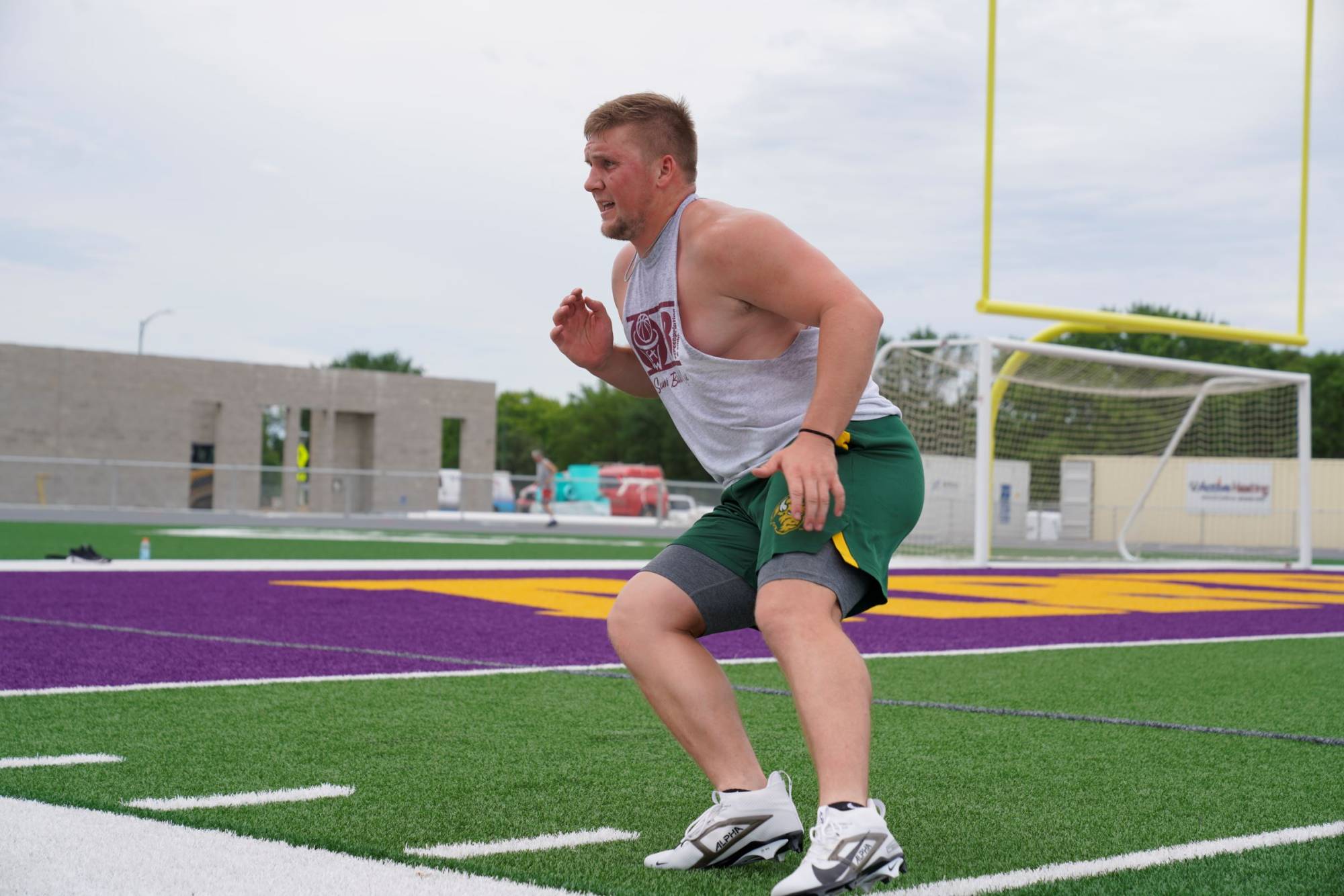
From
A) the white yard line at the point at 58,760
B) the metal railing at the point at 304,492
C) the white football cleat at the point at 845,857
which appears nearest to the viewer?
the white football cleat at the point at 845,857

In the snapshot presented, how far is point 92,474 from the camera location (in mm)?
33656

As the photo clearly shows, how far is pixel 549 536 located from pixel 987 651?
21.6 metres

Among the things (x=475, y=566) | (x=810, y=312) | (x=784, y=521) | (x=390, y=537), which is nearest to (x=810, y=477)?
(x=784, y=521)

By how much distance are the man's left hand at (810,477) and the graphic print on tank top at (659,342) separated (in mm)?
440

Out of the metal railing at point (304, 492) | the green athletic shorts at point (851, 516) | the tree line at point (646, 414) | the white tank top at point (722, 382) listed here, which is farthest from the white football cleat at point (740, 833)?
the metal railing at point (304, 492)

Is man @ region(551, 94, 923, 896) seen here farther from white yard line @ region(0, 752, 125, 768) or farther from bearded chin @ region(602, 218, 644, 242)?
white yard line @ region(0, 752, 125, 768)

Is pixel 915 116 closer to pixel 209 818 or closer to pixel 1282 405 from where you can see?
pixel 1282 405

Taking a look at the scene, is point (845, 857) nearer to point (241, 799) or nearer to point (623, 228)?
point (623, 228)

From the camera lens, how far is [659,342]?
3334mm

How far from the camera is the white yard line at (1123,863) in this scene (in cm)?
284

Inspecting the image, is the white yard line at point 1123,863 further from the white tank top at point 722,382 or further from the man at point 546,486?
the man at point 546,486

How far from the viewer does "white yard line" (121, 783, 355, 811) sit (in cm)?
347

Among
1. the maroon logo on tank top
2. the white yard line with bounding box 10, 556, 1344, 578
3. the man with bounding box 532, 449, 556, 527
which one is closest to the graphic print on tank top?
the maroon logo on tank top

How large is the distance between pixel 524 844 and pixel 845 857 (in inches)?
31.3
